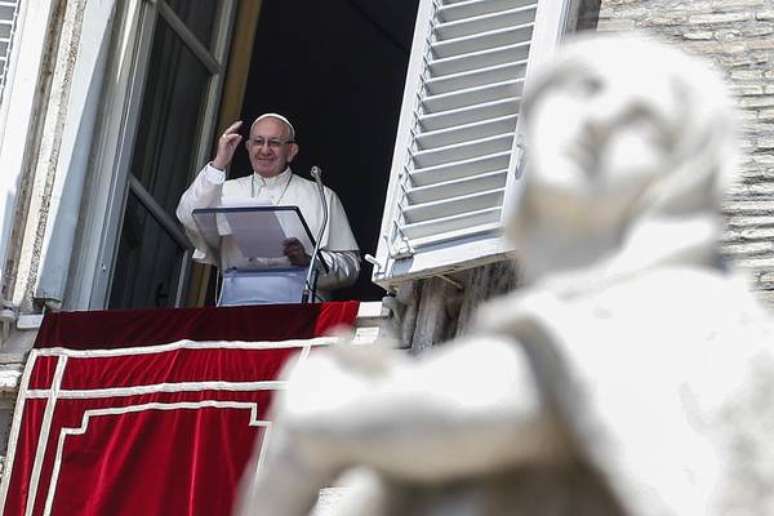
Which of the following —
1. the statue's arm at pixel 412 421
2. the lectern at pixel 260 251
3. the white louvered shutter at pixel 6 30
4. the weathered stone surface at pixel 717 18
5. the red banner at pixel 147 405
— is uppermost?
the weathered stone surface at pixel 717 18

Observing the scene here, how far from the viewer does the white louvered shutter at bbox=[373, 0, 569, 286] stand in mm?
10133

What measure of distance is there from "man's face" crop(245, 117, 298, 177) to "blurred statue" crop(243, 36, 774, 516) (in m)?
8.70

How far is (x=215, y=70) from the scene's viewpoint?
12.9 m

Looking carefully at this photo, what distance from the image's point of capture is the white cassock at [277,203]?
11500 mm

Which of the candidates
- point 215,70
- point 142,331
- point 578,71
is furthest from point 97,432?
point 578,71

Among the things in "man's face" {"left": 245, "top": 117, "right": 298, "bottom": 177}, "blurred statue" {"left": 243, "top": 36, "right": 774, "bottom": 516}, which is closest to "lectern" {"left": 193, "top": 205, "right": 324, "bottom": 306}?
"man's face" {"left": 245, "top": 117, "right": 298, "bottom": 177}

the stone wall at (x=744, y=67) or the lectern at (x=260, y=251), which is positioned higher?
the stone wall at (x=744, y=67)

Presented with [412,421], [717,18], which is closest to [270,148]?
[717,18]

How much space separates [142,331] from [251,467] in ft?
2.18

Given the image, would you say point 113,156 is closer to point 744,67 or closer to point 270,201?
point 270,201

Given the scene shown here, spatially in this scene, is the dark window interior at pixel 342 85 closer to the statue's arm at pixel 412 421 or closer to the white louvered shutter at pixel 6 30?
the white louvered shutter at pixel 6 30

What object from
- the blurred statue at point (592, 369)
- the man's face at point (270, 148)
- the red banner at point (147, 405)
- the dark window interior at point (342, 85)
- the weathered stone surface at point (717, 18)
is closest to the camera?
the blurred statue at point (592, 369)

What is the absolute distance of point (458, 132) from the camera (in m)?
10.4

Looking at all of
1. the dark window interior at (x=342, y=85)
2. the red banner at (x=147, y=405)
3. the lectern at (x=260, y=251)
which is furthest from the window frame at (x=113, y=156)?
the dark window interior at (x=342, y=85)
